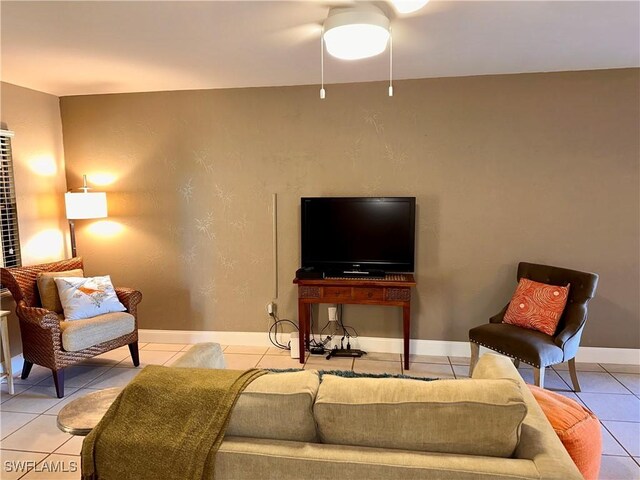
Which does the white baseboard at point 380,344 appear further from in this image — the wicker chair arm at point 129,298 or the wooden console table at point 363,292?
the wicker chair arm at point 129,298

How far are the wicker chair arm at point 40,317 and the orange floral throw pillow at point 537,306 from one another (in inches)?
135

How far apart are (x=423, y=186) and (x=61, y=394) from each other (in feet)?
10.9

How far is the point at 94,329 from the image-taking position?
10.3 ft

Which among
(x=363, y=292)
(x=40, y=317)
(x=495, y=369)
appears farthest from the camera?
(x=363, y=292)

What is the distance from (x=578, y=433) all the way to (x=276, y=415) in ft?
4.32

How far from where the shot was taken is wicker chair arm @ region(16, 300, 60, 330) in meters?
2.92

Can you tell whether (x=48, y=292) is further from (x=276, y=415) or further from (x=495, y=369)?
(x=495, y=369)

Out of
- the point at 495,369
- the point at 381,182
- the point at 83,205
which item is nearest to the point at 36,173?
the point at 83,205

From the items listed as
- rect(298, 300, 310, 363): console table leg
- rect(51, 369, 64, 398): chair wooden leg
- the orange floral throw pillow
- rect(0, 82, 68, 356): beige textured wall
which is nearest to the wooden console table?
rect(298, 300, 310, 363): console table leg

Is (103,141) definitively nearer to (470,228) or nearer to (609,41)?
(470,228)

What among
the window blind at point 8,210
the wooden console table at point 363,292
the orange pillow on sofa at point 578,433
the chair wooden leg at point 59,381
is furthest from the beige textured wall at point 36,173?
the orange pillow on sofa at point 578,433

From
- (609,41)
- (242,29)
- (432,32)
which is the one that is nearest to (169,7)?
(242,29)

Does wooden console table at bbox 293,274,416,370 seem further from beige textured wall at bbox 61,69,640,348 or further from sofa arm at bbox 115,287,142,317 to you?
sofa arm at bbox 115,287,142,317

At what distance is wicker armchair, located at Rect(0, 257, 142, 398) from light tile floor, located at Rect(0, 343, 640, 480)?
0.64 ft
